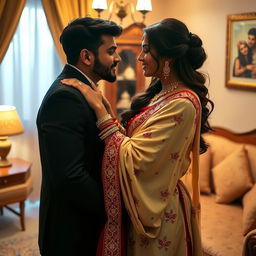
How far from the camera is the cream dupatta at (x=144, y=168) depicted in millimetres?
1575

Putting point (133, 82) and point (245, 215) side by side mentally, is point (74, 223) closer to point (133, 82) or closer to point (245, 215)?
point (245, 215)

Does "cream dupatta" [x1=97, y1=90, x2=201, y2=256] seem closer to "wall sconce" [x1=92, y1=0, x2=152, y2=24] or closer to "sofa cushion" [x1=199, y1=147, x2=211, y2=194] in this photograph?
"sofa cushion" [x1=199, y1=147, x2=211, y2=194]

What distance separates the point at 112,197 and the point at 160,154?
0.26 m

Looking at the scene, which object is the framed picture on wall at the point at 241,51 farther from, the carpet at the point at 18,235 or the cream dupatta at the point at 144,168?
the carpet at the point at 18,235

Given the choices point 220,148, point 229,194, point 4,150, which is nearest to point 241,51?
point 220,148

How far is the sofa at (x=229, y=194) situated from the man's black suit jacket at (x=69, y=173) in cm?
119

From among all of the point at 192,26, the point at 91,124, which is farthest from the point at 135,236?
the point at 192,26

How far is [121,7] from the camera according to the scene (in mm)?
3723

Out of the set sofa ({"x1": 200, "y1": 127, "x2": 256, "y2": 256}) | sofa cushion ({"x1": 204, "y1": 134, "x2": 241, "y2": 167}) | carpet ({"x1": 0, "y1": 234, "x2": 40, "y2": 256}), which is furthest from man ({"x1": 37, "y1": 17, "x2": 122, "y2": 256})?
sofa cushion ({"x1": 204, "y1": 134, "x2": 241, "y2": 167})

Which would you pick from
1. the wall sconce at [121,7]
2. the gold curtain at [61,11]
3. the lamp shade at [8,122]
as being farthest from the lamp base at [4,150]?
the wall sconce at [121,7]

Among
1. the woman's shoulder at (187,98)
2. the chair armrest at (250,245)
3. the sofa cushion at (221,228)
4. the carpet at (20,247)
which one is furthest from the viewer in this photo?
the carpet at (20,247)

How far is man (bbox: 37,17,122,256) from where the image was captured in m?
1.44

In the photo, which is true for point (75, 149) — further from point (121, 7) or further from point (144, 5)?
point (121, 7)

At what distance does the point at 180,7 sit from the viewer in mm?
4191
